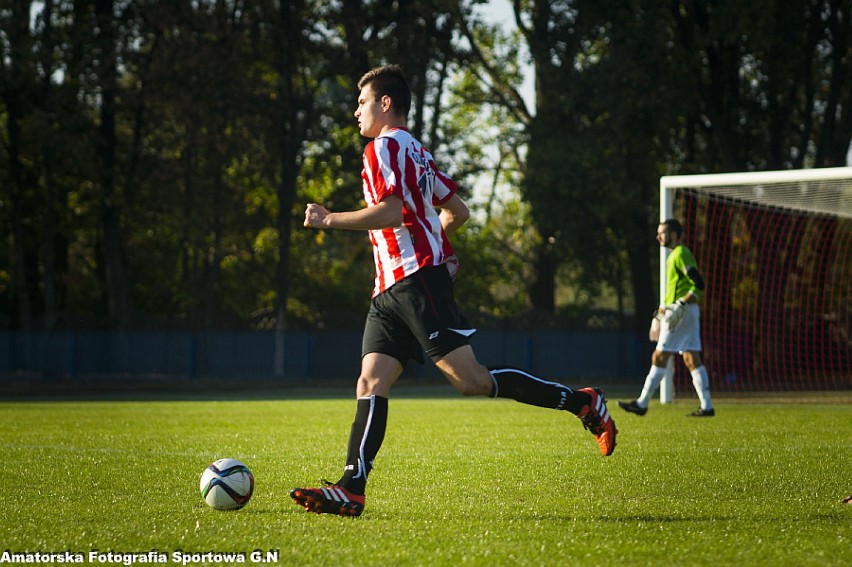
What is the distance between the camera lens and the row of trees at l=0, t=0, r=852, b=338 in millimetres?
32375

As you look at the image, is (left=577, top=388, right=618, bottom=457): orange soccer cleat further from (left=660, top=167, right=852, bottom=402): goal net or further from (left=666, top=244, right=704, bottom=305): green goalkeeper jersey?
(left=660, top=167, right=852, bottom=402): goal net

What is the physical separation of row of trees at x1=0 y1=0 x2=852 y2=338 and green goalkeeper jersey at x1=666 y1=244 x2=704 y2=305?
18.3m

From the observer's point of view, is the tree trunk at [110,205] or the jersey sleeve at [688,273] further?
the tree trunk at [110,205]

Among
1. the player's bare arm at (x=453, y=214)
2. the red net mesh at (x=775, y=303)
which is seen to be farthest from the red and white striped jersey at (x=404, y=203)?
the red net mesh at (x=775, y=303)

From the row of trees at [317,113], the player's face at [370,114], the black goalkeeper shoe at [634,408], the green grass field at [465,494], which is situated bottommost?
the black goalkeeper shoe at [634,408]

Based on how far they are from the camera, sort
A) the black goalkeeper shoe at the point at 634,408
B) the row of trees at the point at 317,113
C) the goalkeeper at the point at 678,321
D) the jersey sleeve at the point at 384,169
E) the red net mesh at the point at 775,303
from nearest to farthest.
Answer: the jersey sleeve at the point at 384,169
the black goalkeeper shoe at the point at 634,408
the goalkeeper at the point at 678,321
the red net mesh at the point at 775,303
the row of trees at the point at 317,113

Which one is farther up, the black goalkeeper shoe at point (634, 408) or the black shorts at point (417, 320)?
the black shorts at point (417, 320)

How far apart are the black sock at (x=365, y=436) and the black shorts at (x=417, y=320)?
0.28 metres

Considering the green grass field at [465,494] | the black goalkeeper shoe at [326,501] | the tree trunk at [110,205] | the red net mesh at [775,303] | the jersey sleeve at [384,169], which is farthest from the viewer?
the tree trunk at [110,205]

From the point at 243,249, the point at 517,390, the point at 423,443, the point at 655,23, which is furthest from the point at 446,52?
the point at 517,390

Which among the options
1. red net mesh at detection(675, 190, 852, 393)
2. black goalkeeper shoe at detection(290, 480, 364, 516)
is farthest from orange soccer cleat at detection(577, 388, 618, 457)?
red net mesh at detection(675, 190, 852, 393)

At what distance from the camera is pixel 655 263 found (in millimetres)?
40844

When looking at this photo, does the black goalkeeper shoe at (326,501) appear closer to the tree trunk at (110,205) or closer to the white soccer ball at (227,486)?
the white soccer ball at (227,486)

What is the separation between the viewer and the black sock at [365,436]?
237 inches
